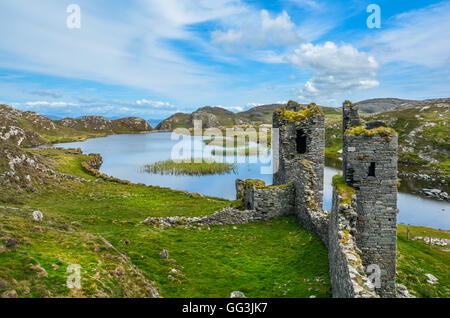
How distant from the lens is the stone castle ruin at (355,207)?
10.3 meters

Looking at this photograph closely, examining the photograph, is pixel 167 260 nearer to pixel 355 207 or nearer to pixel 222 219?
pixel 222 219

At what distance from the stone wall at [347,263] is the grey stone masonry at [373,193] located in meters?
1.35

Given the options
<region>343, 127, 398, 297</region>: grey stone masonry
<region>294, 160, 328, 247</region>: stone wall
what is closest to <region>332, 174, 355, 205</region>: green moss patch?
<region>343, 127, 398, 297</region>: grey stone masonry

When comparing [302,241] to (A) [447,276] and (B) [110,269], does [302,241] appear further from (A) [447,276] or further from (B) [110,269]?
(A) [447,276]

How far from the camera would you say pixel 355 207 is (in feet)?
44.8

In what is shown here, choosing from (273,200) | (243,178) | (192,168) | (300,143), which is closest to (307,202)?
(273,200)

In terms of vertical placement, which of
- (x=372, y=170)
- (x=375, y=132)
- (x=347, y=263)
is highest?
(x=375, y=132)

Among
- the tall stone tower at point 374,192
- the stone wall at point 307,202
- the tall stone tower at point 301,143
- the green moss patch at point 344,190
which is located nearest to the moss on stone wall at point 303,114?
the tall stone tower at point 301,143

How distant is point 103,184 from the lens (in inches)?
1671

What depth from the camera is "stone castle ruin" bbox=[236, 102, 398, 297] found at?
10.3m

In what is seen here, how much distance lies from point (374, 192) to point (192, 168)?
2235 inches

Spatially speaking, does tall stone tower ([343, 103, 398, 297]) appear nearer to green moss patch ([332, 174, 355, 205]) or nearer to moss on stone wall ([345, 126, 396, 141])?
moss on stone wall ([345, 126, 396, 141])

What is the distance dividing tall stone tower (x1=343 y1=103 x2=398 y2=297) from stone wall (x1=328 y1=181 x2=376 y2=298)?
1.37 m

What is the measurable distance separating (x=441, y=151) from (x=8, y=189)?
369 feet
